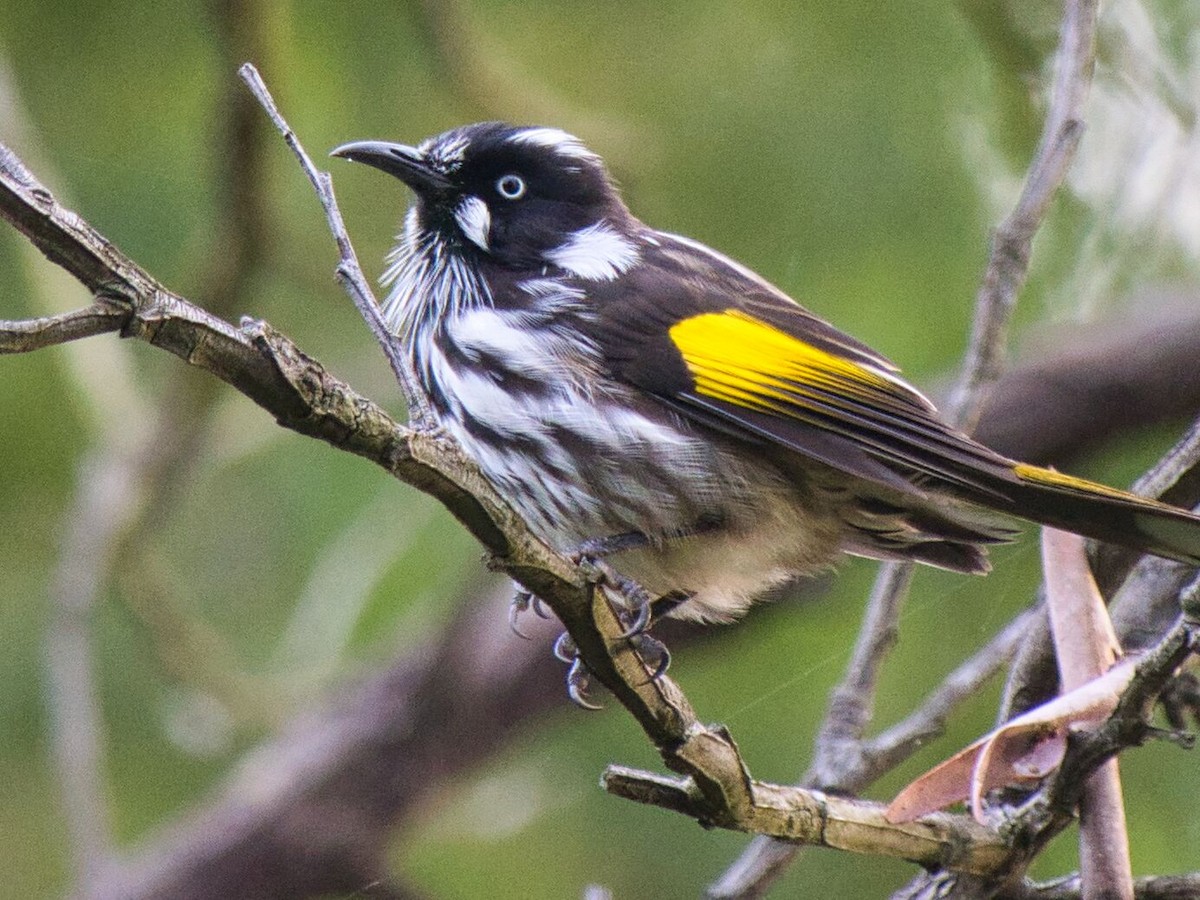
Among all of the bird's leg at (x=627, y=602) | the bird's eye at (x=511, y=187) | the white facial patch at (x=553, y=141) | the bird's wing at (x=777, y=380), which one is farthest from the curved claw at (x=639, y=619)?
the white facial patch at (x=553, y=141)

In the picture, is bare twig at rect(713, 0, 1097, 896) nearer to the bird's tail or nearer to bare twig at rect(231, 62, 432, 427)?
the bird's tail

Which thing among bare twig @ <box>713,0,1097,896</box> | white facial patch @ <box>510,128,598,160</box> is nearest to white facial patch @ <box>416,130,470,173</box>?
white facial patch @ <box>510,128,598,160</box>

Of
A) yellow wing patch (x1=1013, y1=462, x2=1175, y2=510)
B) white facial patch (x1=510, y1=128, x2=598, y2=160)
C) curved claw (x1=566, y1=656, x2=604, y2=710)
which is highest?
white facial patch (x1=510, y1=128, x2=598, y2=160)

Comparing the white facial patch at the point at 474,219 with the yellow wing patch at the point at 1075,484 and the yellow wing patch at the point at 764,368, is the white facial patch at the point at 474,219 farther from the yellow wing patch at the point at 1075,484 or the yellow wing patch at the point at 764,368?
the yellow wing patch at the point at 1075,484

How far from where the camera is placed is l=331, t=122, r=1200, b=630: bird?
2578 millimetres

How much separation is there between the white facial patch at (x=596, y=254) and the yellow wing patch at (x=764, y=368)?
0.68 feet

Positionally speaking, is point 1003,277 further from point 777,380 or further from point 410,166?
point 410,166

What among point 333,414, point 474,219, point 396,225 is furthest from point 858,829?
point 396,225

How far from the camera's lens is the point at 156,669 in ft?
16.6

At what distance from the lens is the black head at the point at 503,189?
3.02m

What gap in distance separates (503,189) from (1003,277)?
1013 millimetres

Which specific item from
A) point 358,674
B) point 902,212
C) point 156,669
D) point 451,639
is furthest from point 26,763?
point 902,212

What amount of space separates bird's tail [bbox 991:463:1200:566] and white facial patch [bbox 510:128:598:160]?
1.25 meters

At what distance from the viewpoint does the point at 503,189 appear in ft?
10.2
